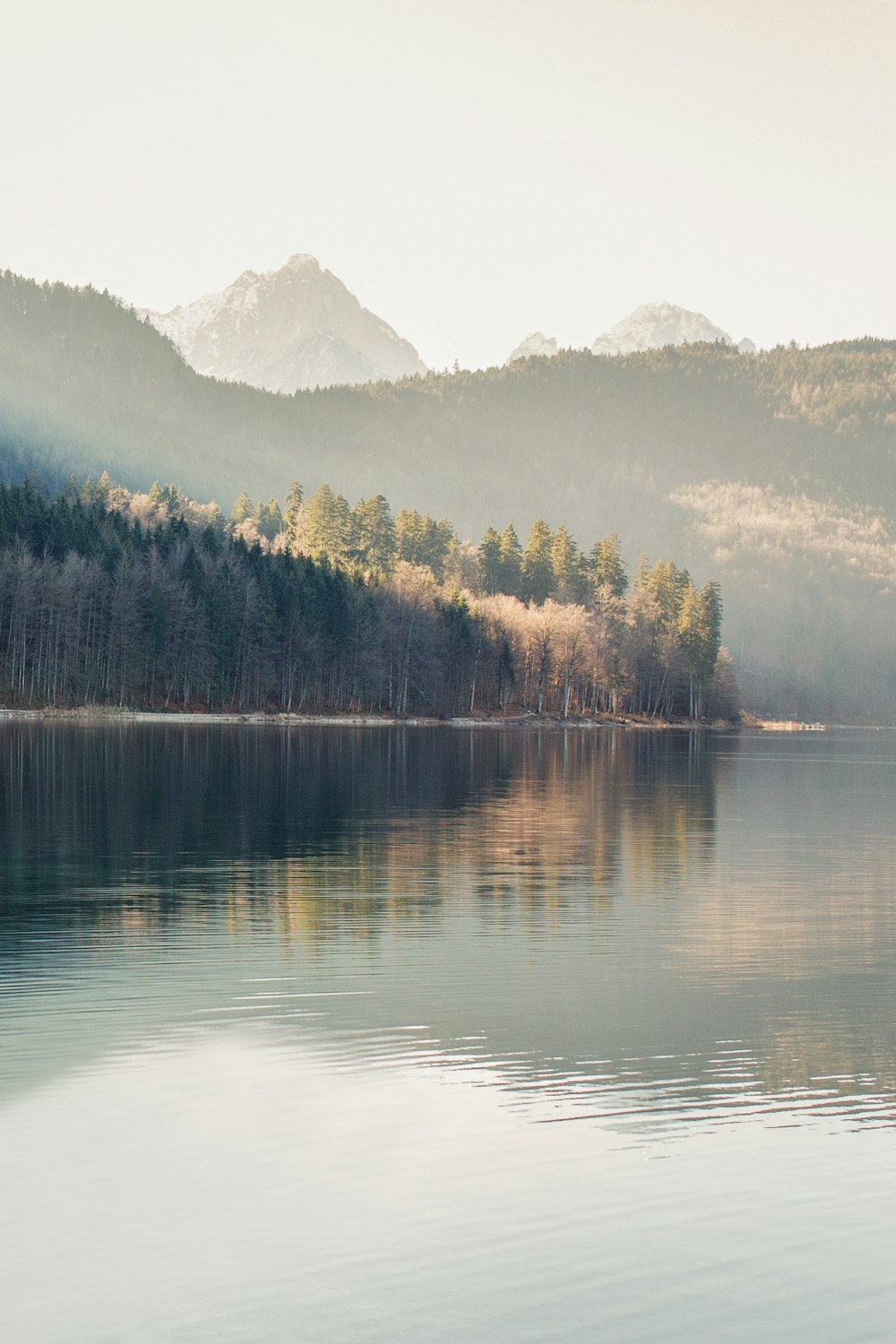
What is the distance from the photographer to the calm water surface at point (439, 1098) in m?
10.2

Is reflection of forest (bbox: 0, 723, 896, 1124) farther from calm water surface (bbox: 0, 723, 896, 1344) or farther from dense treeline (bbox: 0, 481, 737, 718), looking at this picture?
dense treeline (bbox: 0, 481, 737, 718)

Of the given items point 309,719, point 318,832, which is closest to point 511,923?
point 318,832

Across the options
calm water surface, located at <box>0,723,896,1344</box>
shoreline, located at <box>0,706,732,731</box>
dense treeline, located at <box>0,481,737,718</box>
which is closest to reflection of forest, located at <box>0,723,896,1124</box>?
calm water surface, located at <box>0,723,896,1344</box>

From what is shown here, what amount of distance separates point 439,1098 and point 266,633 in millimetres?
137390

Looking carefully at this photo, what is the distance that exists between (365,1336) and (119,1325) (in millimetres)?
1737

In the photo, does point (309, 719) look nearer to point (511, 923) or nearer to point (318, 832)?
point (318, 832)

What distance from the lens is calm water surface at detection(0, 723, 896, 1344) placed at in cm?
1019

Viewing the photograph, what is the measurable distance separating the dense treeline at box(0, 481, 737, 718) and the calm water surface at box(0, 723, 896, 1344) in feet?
336

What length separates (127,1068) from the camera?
15.3m

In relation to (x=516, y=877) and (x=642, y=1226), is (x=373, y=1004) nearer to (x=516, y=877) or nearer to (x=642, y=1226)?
(x=642, y=1226)

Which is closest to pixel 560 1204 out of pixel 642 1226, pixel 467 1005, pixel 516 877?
pixel 642 1226

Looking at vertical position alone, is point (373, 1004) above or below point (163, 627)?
below

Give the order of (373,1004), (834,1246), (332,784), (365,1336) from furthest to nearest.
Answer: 1. (332,784)
2. (373,1004)
3. (834,1246)
4. (365,1336)

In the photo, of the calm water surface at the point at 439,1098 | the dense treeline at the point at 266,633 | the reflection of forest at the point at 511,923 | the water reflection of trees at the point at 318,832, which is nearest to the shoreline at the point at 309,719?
the dense treeline at the point at 266,633
